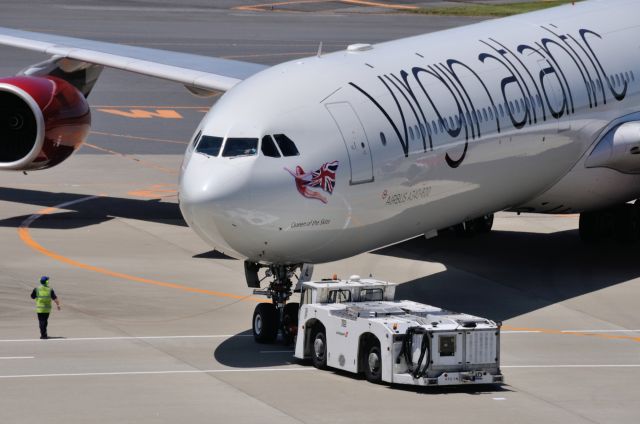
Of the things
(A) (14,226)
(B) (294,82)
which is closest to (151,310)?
(B) (294,82)

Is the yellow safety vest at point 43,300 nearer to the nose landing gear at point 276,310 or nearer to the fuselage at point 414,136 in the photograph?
the fuselage at point 414,136

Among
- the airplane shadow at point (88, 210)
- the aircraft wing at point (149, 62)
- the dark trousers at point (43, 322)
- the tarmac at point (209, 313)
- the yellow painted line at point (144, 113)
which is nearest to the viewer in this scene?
the tarmac at point (209, 313)

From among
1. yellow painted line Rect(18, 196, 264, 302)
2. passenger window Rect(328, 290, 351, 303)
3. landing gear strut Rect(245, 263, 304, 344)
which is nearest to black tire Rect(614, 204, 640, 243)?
yellow painted line Rect(18, 196, 264, 302)

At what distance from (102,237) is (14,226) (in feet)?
9.85

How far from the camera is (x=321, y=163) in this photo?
2825cm

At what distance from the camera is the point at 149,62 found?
42.9 metres

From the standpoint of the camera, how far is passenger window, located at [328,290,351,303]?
28922 millimetres

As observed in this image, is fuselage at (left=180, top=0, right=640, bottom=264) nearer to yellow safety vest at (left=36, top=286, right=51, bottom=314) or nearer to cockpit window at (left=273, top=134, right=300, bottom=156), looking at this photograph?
cockpit window at (left=273, top=134, right=300, bottom=156)

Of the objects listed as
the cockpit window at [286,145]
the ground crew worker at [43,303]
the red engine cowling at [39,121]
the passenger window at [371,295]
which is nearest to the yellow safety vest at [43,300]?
the ground crew worker at [43,303]

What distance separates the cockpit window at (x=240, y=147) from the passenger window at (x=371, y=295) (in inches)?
146

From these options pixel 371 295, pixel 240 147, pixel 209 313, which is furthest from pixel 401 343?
pixel 209 313

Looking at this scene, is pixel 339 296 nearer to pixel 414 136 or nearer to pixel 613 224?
pixel 414 136

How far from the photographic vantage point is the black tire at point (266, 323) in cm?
2952

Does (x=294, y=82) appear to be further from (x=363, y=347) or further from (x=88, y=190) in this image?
(x=88, y=190)
